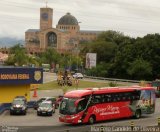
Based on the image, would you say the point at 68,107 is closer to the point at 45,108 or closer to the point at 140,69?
the point at 45,108

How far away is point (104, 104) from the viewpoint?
42344 millimetres

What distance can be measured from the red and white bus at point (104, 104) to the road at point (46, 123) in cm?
64

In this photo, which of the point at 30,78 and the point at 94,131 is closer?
the point at 94,131

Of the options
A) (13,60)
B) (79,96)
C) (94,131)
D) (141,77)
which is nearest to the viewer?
(94,131)

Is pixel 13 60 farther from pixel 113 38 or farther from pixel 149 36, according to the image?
pixel 149 36

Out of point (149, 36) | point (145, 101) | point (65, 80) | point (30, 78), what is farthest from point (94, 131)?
point (149, 36)

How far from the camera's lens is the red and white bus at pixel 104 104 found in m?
39.4

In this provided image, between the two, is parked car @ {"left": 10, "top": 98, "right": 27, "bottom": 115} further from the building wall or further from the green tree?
the green tree

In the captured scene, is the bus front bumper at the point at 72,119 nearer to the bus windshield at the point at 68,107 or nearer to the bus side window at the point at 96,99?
the bus windshield at the point at 68,107

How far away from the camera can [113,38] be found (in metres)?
149

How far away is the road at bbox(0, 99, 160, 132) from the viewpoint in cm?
3722

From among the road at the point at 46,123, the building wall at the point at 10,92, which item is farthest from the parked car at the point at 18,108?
the building wall at the point at 10,92

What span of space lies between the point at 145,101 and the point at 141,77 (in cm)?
5880

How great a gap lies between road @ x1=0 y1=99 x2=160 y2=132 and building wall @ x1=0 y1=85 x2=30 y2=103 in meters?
4.92
